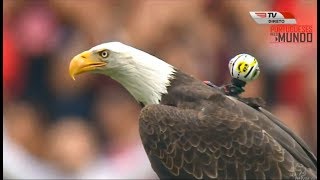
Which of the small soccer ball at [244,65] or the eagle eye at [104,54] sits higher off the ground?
the eagle eye at [104,54]

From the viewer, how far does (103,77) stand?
319 centimetres

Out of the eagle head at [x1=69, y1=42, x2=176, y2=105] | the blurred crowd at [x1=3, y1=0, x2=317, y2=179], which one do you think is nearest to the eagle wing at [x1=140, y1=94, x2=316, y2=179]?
the eagle head at [x1=69, y1=42, x2=176, y2=105]

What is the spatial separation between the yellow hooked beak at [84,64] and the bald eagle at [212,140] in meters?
→ 0.31

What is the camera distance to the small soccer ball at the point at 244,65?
3.16m

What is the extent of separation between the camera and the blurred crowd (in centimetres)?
318

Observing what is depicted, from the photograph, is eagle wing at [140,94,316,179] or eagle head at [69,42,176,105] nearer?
eagle wing at [140,94,316,179]

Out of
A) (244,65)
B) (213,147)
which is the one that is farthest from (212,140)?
(244,65)

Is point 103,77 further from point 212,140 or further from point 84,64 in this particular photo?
point 212,140

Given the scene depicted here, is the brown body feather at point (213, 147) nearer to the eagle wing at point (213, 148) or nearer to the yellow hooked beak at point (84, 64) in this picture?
the eagle wing at point (213, 148)

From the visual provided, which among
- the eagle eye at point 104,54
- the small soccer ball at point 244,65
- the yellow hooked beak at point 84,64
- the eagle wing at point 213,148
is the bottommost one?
the eagle wing at point 213,148

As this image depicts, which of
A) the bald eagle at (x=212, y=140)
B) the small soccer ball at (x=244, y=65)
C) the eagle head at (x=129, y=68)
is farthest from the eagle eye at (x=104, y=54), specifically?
the small soccer ball at (x=244, y=65)

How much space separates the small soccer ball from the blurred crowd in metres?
0.03

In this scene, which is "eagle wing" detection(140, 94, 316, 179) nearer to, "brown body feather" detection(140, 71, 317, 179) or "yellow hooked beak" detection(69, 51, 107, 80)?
"brown body feather" detection(140, 71, 317, 179)

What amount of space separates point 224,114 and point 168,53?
20.2 inches
